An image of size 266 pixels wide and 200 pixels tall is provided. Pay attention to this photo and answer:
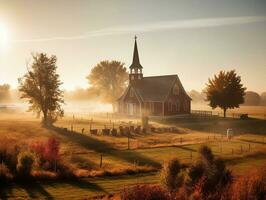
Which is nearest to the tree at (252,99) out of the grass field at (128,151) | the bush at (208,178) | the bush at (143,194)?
the grass field at (128,151)

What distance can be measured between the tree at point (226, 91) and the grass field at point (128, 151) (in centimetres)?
933

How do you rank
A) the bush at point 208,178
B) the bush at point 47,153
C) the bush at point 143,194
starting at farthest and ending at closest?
the bush at point 47,153 → the bush at point 208,178 → the bush at point 143,194

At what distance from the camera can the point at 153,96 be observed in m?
78.1

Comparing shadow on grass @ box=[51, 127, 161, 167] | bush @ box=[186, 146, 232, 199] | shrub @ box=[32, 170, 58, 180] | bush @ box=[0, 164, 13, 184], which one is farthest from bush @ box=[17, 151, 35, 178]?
bush @ box=[186, 146, 232, 199]

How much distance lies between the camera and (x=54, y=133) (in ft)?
172

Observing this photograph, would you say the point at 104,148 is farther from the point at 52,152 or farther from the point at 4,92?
the point at 4,92

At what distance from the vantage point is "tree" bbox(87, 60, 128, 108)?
10450 centimetres

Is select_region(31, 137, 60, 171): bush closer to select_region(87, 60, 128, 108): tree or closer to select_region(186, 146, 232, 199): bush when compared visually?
select_region(186, 146, 232, 199): bush

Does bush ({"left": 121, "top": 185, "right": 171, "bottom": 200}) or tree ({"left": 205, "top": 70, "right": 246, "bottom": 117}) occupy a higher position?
tree ({"left": 205, "top": 70, "right": 246, "bottom": 117})

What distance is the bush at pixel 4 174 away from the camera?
2828 cm

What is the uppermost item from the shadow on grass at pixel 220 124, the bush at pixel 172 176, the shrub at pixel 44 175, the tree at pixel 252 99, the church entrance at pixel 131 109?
the tree at pixel 252 99

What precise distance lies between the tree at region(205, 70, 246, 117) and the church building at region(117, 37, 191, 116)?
5800 mm

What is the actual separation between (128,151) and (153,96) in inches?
1466

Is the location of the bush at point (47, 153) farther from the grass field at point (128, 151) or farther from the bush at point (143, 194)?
the bush at point (143, 194)
